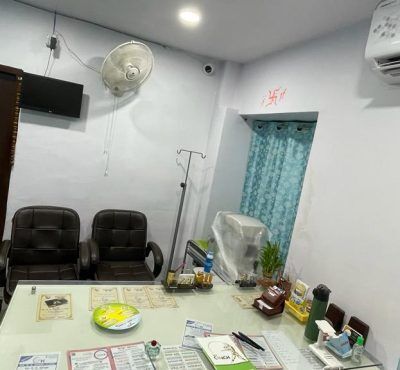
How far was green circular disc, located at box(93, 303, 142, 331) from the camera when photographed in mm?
1400

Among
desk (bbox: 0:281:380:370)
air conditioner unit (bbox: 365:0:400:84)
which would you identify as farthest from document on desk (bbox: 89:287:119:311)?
air conditioner unit (bbox: 365:0:400:84)

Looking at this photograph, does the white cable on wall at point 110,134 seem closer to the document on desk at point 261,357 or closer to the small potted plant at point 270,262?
the small potted plant at point 270,262

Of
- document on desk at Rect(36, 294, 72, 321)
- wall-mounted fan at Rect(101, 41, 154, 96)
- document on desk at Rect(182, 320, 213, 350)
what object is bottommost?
document on desk at Rect(36, 294, 72, 321)

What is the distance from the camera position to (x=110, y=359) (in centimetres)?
122

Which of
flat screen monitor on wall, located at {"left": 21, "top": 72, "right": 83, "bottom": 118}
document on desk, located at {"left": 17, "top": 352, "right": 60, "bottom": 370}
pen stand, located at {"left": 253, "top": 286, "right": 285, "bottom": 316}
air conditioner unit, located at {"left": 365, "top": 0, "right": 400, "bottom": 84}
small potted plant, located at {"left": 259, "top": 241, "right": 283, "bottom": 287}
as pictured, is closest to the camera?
document on desk, located at {"left": 17, "top": 352, "right": 60, "bottom": 370}

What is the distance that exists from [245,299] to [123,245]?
4.24 ft

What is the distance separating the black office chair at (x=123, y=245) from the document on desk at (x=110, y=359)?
126 cm

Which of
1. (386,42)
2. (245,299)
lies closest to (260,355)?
(245,299)

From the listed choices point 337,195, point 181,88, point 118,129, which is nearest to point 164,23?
point 181,88

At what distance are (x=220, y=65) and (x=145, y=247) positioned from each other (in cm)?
191

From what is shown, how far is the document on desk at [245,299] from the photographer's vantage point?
73.7 inches

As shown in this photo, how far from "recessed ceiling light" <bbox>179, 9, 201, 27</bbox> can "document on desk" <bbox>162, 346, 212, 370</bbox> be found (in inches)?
77.3

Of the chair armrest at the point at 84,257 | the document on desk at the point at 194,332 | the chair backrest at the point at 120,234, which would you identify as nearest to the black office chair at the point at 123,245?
the chair backrest at the point at 120,234

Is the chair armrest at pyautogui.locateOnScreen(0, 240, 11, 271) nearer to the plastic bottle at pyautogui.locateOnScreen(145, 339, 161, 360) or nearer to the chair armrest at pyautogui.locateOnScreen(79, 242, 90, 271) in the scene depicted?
the chair armrest at pyautogui.locateOnScreen(79, 242, 90, 271)
